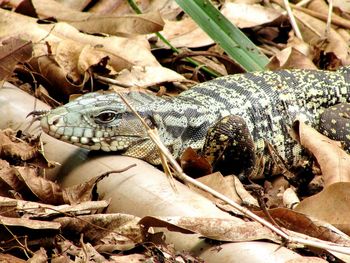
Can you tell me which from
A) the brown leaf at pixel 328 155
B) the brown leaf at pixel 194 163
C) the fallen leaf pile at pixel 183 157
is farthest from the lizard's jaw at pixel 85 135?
the brown leaf at pixel 328 155

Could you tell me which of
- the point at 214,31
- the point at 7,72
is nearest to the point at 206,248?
the point at 7,72

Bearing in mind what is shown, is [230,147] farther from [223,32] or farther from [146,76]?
[223,32]

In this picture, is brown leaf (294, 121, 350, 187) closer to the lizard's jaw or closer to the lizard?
the lizard

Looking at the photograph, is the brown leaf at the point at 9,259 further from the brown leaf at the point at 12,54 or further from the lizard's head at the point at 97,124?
the brown leaf at the point at 12,54

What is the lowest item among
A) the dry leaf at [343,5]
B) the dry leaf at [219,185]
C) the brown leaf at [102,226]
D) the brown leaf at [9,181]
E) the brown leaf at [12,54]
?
the dry leaf at [343,5]

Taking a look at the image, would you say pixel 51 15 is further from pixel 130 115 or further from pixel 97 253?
pixel 97 253

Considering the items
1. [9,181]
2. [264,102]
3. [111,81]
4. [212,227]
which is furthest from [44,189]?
[264,102]

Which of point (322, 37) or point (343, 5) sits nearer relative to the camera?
point (322, 37)
